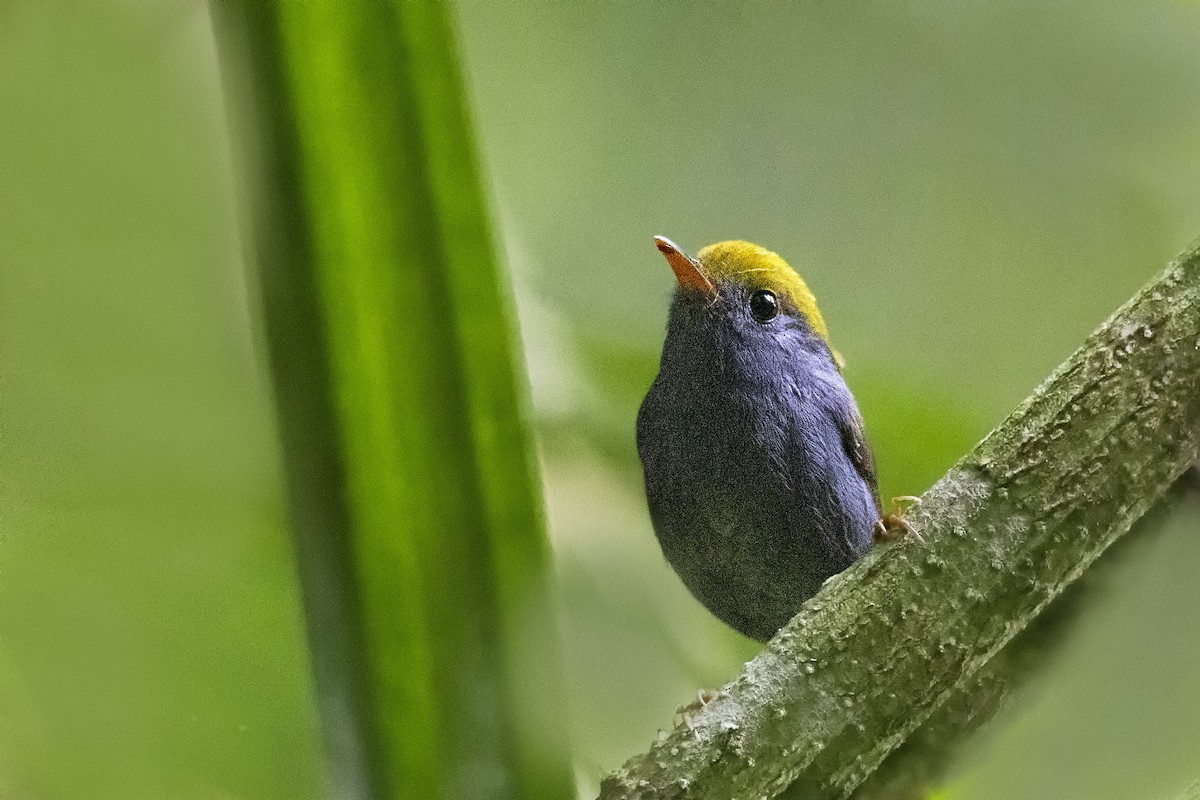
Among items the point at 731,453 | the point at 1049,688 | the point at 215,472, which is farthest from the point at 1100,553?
the point at 215,472

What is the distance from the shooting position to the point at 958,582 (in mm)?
475

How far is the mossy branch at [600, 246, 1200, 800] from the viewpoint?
45 cm

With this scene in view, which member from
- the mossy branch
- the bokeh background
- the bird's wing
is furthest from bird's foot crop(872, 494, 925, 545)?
the bird's wing

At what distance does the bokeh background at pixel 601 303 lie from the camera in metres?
0.49

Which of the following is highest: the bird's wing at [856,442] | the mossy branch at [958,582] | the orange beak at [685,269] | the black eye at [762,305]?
the orange beak at [685,269]

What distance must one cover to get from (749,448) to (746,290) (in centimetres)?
14

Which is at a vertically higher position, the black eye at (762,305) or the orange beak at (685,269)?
the orange beak at (685,269)

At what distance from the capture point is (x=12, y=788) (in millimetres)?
434

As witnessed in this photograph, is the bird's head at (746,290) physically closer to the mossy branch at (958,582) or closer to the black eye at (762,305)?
the black eye at (762,305)

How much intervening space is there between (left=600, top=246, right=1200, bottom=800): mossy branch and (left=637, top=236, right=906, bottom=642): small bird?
0.79ft

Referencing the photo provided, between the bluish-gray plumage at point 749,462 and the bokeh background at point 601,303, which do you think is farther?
the bluish-gray plumage at point 749,462

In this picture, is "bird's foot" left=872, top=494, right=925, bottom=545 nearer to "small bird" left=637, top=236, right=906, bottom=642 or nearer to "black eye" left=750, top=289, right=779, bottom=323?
"small bird" left=637, top=236, right=906, bottom=642

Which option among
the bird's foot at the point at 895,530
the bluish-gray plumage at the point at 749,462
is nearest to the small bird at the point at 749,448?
the bluish-gray plumage at the point at 749,462

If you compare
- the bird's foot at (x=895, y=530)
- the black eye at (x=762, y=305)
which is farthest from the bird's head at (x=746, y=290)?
the bird's foot at (x=895, y=530)
